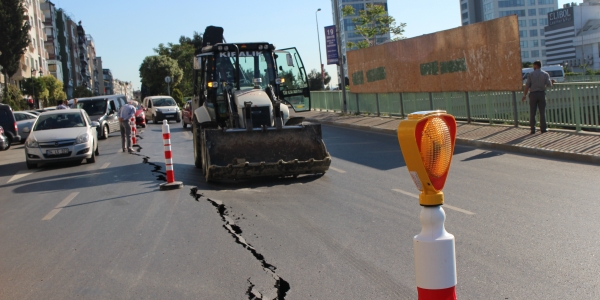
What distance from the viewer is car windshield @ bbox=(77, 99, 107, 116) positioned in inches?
1184

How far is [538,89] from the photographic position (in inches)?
607

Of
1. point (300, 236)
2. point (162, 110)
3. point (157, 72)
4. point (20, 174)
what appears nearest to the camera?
point (300, 236)

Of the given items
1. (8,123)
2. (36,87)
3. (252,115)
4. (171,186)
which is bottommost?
(171,186)

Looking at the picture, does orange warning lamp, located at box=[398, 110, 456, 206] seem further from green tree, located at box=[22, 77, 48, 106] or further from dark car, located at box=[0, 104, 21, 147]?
green tree, located at box=[22, 77, 48, 106]

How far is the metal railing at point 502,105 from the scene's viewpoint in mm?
14766

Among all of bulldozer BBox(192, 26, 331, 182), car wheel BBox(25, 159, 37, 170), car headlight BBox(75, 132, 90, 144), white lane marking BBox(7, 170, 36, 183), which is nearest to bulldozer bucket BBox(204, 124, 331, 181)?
bulldozer BBox(192, 26, 331, 182)

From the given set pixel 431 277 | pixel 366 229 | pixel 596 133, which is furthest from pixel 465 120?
pixel 431 277

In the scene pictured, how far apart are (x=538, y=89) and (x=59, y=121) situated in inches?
507

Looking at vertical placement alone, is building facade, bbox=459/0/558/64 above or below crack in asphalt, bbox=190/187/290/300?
above

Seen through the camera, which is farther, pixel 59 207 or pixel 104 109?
pixel 104 109

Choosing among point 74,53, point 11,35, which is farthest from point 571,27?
point 11,35

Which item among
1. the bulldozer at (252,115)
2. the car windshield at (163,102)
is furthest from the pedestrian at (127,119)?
the car windshield at (163,102)

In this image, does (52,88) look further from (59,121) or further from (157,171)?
(157,171)

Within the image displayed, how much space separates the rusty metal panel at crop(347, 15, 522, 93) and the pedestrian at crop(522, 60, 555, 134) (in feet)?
3.00
